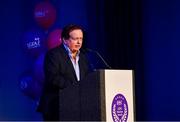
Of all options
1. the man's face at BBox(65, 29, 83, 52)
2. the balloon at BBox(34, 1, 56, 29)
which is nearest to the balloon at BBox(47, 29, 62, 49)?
the balloon at BBox(34, 1, 56, 29)

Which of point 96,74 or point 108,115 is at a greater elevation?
point 96,74

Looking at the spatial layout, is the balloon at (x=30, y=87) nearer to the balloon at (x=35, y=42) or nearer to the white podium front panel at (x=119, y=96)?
the balloon at (x=35, y=42)

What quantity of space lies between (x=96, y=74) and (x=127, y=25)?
2.96 metres

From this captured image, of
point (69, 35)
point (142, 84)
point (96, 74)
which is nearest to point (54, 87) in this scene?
point (69, 35)

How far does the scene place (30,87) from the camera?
498 cm

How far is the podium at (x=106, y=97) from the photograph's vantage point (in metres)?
2.50

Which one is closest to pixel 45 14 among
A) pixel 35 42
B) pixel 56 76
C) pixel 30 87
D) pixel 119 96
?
pixel 35 42

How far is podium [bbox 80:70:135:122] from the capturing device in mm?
2500

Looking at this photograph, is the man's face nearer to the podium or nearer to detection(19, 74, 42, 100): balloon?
the podium

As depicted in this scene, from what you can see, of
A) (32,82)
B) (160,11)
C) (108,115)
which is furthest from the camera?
(160,11)

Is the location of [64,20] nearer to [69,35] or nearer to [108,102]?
[69,35]

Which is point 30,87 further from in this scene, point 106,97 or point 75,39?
point 106,97

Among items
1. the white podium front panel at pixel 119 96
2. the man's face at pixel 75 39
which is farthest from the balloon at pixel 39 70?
A: the white podium front panel at pixel 119 96

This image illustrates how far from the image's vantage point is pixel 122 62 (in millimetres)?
5461
